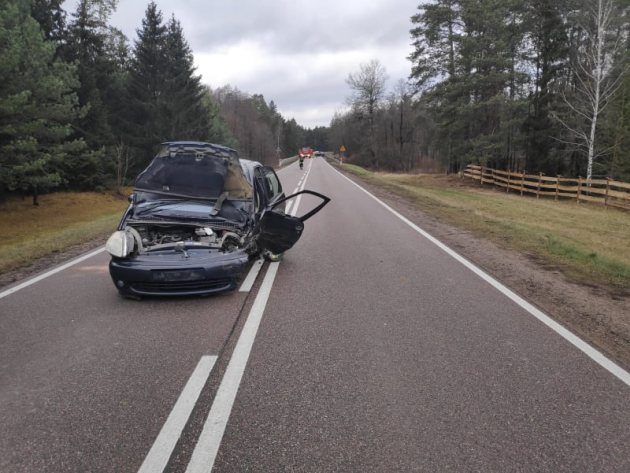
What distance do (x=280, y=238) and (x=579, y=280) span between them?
4505mm

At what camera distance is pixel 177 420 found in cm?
281

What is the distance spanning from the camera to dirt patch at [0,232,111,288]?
6.47 m

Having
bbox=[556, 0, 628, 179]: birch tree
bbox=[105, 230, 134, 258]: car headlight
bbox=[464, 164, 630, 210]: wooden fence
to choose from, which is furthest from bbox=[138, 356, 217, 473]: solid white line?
bbox=[556, 0, 628, 179]: birch tree

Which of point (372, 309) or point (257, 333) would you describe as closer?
point (257, 333)

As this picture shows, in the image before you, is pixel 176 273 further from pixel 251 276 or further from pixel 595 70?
pixel 595 70

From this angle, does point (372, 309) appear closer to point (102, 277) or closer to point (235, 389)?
point (235, 389)

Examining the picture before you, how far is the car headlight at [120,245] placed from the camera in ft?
16.1

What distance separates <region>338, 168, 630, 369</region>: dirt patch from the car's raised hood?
4.16 metres

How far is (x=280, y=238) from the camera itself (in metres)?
6.65

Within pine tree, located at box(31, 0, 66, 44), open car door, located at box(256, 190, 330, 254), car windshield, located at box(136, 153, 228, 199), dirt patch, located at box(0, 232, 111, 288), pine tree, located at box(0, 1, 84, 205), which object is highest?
pine tree, located at box(31, 0, 66, 44)

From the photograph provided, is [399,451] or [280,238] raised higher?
[280,238]

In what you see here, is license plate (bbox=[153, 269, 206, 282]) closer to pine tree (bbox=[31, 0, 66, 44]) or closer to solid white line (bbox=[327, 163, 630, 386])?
solid white line (bbox=[327, 163, 630, 386])

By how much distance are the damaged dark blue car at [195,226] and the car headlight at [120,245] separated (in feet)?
0.03

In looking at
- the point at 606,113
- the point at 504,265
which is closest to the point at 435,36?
the point at 606,113
